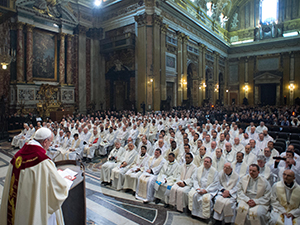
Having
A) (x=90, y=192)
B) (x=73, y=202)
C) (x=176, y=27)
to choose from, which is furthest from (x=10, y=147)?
(x=176, y=27)

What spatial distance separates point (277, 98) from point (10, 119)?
31.8m

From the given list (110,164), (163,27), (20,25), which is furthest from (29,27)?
(110,164)

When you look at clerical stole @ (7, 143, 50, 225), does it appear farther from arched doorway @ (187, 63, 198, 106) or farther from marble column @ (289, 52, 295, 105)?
marble column @ (289, 52, 295, 105)

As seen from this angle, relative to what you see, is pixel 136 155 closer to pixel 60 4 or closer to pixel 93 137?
pixel 93 137

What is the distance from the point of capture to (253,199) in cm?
384

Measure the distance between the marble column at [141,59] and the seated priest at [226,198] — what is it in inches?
511

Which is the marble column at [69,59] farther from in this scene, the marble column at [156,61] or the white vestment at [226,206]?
the white vestment at [226,206]

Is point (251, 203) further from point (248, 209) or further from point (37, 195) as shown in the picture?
point (37, 195)

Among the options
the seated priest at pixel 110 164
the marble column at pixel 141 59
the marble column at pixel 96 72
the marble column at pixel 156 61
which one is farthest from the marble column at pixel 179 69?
the seated priest at pixel 110 164

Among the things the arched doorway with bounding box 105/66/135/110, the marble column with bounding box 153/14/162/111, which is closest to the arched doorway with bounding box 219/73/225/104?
the marble column with bounding box 153/14/162/111

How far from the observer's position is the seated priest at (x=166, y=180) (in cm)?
464

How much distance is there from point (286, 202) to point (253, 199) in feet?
Result: 1.73

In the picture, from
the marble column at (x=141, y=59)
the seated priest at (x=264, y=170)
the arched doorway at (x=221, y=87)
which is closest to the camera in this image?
the seated priest at (x=264, y=170)

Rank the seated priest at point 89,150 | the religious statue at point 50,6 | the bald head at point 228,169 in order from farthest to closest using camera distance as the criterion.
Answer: the religious statue at point 50,6 < the seated priest at point 89,150 < the bald head at point 228,169
